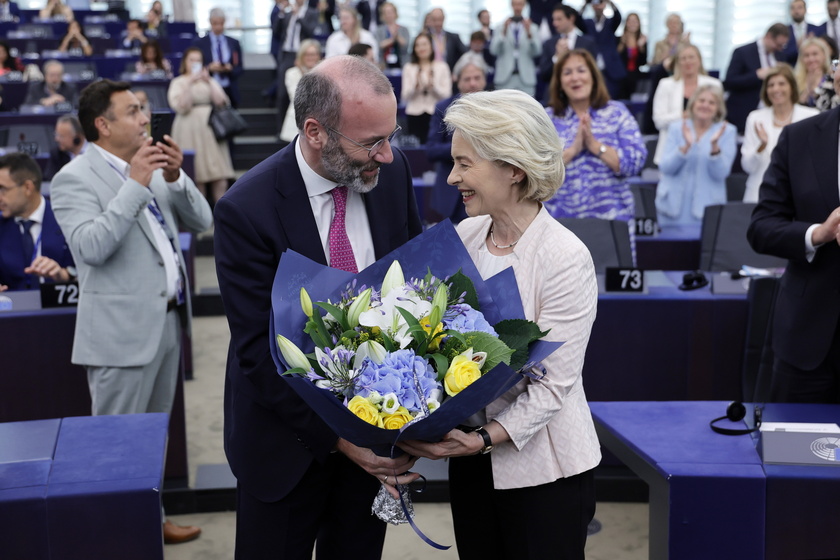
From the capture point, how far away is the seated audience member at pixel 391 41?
34.4ft

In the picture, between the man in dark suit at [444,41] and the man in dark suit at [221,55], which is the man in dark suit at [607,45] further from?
the man in dark suit at [221,55]

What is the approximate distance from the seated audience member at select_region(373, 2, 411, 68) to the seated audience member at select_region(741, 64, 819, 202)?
215 inches

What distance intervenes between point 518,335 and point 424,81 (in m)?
6.76

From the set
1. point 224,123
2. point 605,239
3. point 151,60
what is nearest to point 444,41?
point 151,60

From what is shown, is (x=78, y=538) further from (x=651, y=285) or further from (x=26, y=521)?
(x=651, y=285)

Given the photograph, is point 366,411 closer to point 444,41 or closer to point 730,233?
point 730,233

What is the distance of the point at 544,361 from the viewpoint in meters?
1.74

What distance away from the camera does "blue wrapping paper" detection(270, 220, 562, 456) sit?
1.51 metres

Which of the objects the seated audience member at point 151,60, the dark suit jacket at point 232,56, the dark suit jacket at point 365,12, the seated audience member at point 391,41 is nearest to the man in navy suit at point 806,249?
the dark suit jacket at point 232,56

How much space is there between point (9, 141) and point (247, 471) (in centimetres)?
708

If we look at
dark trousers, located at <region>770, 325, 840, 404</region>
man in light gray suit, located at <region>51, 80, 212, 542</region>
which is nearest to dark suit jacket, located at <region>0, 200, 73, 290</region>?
man in light gray suit, located at <region>51, 80, 212, 542</region>

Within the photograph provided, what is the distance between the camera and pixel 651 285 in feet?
12.3

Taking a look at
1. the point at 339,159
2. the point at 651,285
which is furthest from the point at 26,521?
the point at 651,285

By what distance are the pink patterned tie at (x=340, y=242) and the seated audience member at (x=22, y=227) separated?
2.11 meters
